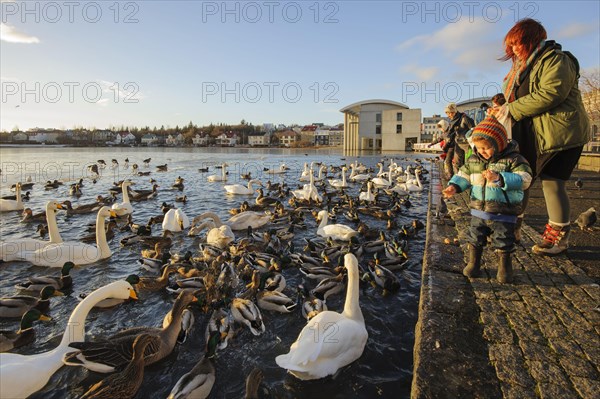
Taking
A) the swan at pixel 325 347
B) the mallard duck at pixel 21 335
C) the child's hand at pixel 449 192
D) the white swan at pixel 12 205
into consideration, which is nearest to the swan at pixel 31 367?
the mallard duck at pixel 21 335

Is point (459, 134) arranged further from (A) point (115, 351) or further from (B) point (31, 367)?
(B) point (31, 367)

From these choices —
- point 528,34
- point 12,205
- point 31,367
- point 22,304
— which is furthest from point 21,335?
point 12,205

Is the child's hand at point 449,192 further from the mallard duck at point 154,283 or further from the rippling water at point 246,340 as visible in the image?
the mallard duck at point 154,283

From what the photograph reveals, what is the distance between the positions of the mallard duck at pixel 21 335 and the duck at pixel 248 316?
2890mm

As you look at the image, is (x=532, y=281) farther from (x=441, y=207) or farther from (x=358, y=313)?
(x=441, y=207)

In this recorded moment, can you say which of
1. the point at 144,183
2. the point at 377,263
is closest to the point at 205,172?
the point at 144,183

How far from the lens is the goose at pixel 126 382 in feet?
11.9

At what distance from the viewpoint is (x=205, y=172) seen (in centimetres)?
3119

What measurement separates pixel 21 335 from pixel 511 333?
6.32m

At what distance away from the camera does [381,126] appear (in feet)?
252

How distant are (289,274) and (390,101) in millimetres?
76550

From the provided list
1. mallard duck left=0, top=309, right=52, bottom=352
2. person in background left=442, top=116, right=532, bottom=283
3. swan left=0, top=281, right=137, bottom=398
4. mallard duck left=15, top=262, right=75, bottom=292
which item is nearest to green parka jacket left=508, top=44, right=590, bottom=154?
person in background left=442, top=116, right=532, bottom=283

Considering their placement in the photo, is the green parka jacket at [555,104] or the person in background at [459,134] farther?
the person in background at [459,134]

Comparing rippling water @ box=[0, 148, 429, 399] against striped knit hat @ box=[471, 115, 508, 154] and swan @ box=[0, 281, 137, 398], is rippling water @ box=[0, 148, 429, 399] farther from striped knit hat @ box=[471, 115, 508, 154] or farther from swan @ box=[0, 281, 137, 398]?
striped knit hat @ box=[471, 115, 508, 154]
